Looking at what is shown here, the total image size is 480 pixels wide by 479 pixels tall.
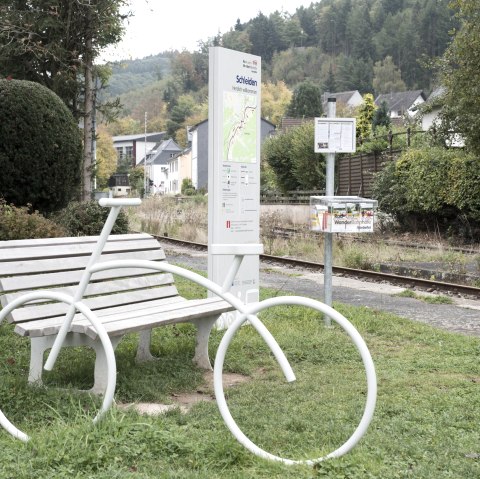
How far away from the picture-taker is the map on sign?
7.52m

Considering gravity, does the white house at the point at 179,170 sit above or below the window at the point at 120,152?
below

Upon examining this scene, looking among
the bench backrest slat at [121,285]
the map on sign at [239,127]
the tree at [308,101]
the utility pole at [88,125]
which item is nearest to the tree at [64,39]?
the utility pole at [88,125]

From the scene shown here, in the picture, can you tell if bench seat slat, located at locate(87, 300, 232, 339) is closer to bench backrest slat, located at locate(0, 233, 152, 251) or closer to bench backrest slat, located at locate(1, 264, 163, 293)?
bench backrest slat, located at locate(1, 264, 163, 293)

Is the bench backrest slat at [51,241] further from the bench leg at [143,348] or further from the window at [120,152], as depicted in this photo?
the window at [120,152]

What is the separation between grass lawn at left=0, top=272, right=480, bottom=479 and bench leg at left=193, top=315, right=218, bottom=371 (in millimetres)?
101

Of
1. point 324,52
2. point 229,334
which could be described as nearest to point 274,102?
point 324,52

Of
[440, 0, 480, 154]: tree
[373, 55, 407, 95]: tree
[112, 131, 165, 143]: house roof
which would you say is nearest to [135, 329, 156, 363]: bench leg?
[440, 0, 480, 154]: tree

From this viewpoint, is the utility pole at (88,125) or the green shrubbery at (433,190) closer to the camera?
the utility pole at (88,125)

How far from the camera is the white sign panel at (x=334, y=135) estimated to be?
7.55m

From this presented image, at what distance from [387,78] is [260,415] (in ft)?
450

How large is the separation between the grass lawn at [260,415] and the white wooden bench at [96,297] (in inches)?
10.2

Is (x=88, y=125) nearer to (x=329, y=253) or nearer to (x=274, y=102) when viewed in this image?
(x=329, y=253)

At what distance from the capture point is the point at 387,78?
5344 inches

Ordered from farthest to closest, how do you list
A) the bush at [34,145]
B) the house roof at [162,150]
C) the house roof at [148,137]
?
the house roof at [148,137] < the house roof at [162,150] < the bush at [34,145]
